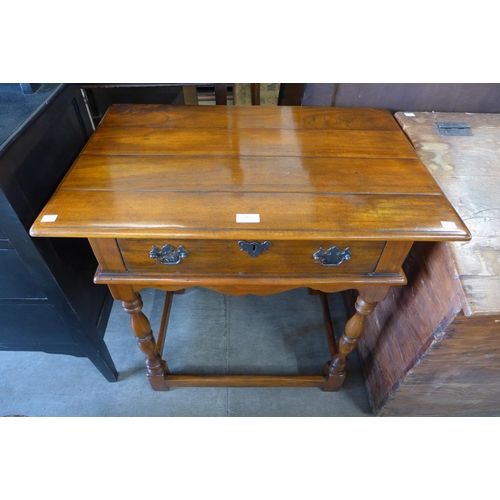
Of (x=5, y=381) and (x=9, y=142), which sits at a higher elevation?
(x=9, y=142)

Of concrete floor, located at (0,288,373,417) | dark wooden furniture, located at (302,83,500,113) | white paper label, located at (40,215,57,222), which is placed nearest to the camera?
white paper label, located at (40,215,57,222)

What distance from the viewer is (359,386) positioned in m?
1.29

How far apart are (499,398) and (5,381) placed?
172 cm

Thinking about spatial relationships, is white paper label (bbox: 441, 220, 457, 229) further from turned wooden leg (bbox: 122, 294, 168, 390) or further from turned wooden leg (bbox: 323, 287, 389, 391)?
turned wooden leg (bbox: 122, 294, 168, 390)

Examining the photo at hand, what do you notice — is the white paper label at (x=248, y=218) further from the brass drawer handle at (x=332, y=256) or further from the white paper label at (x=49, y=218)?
the white paper label at (x=49, y=218)

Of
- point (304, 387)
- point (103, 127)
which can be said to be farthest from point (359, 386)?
point (103, 127)

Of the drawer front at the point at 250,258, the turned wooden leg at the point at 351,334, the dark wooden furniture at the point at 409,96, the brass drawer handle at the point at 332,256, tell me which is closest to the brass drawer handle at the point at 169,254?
the drawer front at the point at 250,258

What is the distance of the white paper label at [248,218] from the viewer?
0.67 meters

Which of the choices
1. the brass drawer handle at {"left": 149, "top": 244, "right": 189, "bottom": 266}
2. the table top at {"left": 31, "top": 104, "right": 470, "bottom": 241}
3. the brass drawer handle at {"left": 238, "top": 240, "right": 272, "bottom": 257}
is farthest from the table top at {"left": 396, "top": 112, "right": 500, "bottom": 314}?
the brass drawer handle at {"left": 149, "top": 244, "right": 189, "bottom": 266}

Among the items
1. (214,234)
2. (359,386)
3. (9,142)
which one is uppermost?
(9,142)

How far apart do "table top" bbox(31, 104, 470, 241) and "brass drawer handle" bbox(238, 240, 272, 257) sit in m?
0.06

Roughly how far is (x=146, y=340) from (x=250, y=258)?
19.5 inches

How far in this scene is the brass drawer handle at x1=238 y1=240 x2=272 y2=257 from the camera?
2.33 ft

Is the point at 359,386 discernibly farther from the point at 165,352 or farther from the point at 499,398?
the point at 165,352
